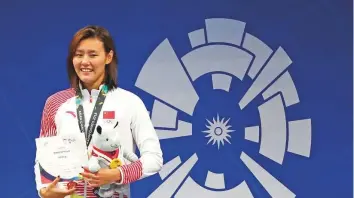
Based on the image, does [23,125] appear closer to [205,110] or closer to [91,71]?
[205,110]

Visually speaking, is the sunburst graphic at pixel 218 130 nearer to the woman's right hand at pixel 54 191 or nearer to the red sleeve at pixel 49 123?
the red sleeve at pixel 49 123

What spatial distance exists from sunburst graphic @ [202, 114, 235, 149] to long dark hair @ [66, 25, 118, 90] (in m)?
1.31

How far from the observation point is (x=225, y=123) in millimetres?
3369

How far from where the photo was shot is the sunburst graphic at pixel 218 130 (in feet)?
11.0

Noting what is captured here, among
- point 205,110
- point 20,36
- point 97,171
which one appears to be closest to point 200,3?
point 205,110

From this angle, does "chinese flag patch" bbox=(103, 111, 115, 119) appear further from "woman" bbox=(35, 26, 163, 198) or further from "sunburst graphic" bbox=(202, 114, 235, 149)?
"sunburst graphic" bbox=(202, 114, 235, 149)

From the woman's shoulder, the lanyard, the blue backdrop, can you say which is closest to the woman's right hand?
the lanyard

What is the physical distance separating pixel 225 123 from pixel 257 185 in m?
0.38

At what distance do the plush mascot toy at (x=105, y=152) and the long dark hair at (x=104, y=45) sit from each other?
250 millimetres

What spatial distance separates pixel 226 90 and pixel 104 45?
1.39 meters

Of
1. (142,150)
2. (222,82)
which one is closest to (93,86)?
(142,150)

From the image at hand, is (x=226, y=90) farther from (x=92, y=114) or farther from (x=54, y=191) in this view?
(x=54, y=191)

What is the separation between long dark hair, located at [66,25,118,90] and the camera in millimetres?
2057

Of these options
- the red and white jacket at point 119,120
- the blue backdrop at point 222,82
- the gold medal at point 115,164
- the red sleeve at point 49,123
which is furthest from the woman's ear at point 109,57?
the blue backdrop at point 222,82
